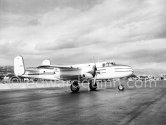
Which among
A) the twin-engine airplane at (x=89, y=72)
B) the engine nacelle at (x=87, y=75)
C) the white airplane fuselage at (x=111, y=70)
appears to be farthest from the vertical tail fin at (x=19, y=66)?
the engine nacelle at (x=87, y=75)

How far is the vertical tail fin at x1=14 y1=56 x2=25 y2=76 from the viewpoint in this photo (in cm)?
3920

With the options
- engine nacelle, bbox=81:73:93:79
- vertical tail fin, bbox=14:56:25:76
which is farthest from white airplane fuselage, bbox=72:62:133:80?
vertical tail fin, bbox=14:56:25:76

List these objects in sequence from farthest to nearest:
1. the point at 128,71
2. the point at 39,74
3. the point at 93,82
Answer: the point at 39,74 → the point at 93,82 → the point at 128,71

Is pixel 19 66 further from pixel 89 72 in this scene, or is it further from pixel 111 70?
pixel 111 70

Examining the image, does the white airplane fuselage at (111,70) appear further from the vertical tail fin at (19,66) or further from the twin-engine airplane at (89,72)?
the vertical tail fin at (19,66)

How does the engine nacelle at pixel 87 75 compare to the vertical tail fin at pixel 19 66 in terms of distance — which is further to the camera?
the vertical tail fin at pixel 19 66

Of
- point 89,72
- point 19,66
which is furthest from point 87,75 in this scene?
point 19,66

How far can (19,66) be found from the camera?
39.6 metres

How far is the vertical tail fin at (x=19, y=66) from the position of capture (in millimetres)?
39200

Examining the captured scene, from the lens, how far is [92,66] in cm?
2986

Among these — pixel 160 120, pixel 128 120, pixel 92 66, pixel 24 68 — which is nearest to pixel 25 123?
pixel 128 120

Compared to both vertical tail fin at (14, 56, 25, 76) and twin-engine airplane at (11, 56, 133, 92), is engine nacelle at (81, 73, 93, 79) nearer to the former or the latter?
twin-engine airplane at (11, 56, 133, 92)

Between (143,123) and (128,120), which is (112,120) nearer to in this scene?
(128,120)

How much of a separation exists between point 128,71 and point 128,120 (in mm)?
21095
